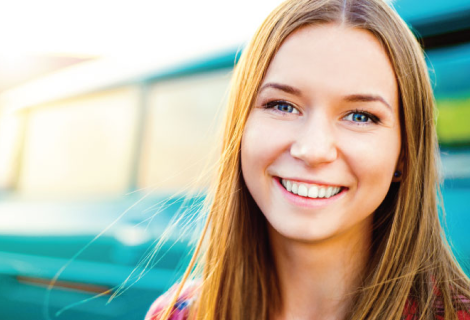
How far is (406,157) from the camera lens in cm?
148

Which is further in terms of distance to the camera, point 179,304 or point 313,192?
point 179,304

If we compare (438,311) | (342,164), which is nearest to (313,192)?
(342,164)

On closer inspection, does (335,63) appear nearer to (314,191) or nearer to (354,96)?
(354,96)

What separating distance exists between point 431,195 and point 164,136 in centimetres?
170

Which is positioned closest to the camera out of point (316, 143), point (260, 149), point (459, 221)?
point (316, 143)

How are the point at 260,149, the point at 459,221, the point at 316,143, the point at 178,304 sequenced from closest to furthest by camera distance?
1. the point at 316,143
2. the point at 260,149
3. the point at 178,304
4. the point at 459,221

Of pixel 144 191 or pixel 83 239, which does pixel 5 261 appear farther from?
pixel 144 191

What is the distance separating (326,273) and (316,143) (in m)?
0.41

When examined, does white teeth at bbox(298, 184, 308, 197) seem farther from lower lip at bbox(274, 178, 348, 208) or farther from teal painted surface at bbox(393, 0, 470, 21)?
teal painted surface at bbox(393, 0, 470, 21)

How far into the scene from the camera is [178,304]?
5.67 feet

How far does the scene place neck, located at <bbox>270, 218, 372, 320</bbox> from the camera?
1514mm

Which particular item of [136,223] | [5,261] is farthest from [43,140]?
[136,223]

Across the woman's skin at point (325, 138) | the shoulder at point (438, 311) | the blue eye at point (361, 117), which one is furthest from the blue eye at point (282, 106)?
the shoulder at point (438, 311)

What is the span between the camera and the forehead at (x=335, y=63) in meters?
1.37
